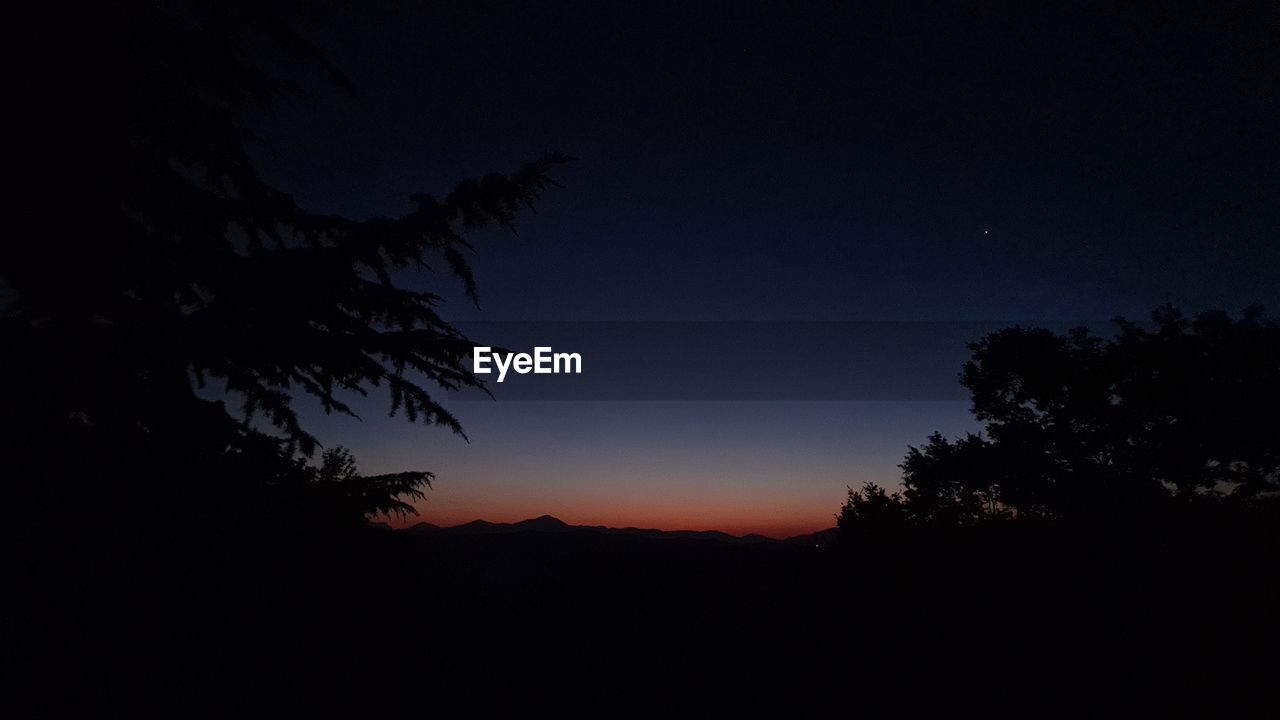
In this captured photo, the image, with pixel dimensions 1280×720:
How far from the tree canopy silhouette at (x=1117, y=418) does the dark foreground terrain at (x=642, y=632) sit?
9688mm

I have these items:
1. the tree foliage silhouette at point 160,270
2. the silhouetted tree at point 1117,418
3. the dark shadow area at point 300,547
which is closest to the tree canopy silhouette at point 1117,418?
the silhouetted tree at point 1117,418

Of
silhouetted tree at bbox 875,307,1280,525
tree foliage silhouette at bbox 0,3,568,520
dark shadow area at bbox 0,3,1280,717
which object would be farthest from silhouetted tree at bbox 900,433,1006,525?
tree foliage silhouette at bbox 0,3,568,520

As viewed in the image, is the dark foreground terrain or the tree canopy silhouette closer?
the dark foreground terrain

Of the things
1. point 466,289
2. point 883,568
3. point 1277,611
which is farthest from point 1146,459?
point 466,289

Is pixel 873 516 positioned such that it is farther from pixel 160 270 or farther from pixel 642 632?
pixel 160 270

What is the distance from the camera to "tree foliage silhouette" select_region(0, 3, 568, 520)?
8.33 feet

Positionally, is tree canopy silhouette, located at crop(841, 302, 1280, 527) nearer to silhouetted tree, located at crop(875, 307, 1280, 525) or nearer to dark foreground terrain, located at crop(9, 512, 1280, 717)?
silhouetted tree, located at crop(875, 307, 1280, 525)

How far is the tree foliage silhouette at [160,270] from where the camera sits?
254 centimetres

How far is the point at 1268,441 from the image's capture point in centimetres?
1911

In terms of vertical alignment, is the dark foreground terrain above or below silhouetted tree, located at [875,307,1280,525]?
below

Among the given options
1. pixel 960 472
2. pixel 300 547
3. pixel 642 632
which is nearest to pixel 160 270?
pixel 300 547

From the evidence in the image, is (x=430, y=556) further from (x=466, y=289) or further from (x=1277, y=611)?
(x=1277, y=611)

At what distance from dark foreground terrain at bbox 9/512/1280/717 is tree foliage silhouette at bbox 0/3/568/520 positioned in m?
0.85

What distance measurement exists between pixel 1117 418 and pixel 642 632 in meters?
18.9
